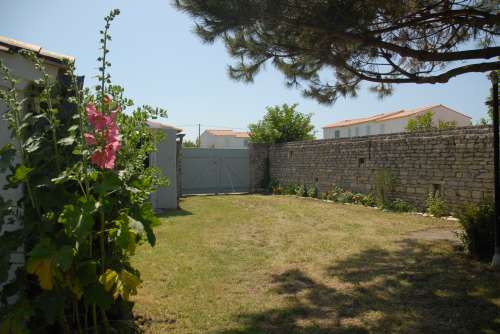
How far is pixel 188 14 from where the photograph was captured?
4.58m

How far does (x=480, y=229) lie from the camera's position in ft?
17.5

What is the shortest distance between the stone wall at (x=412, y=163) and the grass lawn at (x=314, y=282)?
1.36 metres

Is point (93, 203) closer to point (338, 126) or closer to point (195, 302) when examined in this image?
point (195, 302)

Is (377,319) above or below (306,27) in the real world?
below

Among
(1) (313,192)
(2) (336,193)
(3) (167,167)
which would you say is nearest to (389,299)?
(3) (167,167)

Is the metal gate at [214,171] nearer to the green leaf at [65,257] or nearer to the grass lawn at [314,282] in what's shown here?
the grass lawn at [314,282]

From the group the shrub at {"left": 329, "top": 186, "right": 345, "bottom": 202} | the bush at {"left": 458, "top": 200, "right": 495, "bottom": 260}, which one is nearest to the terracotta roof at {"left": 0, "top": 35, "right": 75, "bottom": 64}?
the bush at {"left": 458, "top": 200, "right": 495, "bottom": 260}

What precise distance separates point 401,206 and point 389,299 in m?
6.95

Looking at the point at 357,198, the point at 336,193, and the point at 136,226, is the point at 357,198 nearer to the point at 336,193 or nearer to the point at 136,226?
the point at 336,193

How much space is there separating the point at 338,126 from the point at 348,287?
39.4 m

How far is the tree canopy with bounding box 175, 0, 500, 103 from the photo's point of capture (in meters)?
4.32

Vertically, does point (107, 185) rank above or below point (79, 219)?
above

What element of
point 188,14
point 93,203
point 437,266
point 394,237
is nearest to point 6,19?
point 188,14

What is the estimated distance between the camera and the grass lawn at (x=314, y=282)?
11.5ft
